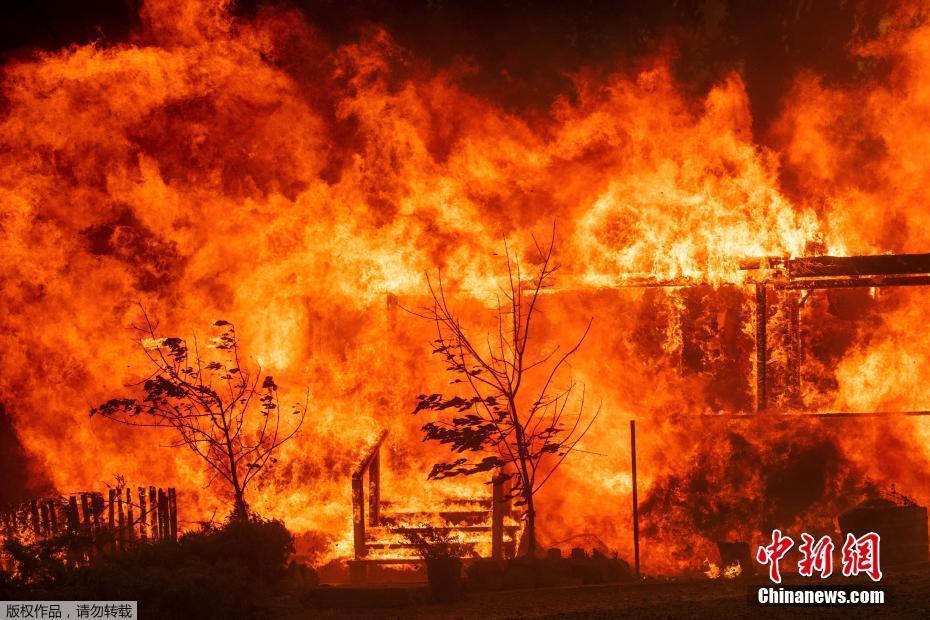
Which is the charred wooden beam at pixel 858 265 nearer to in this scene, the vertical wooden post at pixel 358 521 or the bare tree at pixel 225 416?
the vertical wooden post at pixel 358 521

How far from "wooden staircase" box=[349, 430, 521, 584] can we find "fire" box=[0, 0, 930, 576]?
65cm

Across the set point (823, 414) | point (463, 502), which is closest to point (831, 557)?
point (823, 414)

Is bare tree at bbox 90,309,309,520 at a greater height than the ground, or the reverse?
bare tree at bbox 90,309,309,520

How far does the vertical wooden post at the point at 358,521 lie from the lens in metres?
13.4

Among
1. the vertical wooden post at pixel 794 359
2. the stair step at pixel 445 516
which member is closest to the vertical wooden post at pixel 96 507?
the stair step at pixel 445 516

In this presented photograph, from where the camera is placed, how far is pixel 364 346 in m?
16.1

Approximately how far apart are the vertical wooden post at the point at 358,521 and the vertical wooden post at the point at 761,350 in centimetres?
621

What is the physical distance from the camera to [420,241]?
16.3m

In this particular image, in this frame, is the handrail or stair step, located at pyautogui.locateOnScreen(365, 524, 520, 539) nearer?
stair step, located at pyautogui.locateOnScreen(365, 524, 520, 539)

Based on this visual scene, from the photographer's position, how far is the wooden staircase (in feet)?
43.2

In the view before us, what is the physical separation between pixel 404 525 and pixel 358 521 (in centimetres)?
96

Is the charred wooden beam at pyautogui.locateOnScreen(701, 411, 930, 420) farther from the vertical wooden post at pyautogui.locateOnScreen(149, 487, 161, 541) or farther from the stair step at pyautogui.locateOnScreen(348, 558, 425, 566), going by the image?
the vertical wooden post at pyautogui.locateOnScreen(149, 487, 161, 541)

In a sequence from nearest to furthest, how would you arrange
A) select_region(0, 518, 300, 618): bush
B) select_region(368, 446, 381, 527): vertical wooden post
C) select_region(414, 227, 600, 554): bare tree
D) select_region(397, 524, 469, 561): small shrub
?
select_region(0, 518, 300, 618): bush → select_region(397, 524, 469, 561): small shrub → select_region(368, 446, 381, 527): vertical wooden post → select_region(414, 227, 600, 554): bare tree

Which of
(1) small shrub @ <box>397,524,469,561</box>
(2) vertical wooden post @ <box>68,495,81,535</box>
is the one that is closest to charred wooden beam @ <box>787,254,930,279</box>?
(1) small shrub @ <box>397,524,469,561</box>
